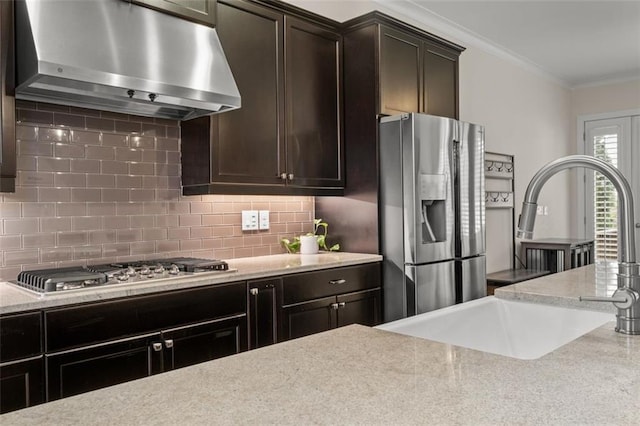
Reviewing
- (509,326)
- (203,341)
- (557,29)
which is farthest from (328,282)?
(557,29)

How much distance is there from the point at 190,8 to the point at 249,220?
1299 millimetres

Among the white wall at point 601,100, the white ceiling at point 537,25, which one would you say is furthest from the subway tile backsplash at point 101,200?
the white wall at point 601,100

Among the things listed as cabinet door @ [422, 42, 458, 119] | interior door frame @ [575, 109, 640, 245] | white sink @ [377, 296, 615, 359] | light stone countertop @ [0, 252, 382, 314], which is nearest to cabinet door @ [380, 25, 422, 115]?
cabinet door @ [422, 42, 458, 119]

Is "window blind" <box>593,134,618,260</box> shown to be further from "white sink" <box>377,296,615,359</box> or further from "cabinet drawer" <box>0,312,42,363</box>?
"cabinet drawer" <box>0,312,42,363</box>

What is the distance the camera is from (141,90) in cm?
229

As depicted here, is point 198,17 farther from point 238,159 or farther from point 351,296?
point 351,296

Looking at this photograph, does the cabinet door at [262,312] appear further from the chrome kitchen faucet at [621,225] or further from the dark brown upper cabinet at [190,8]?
the chrome kitchen faucet at [621,225]

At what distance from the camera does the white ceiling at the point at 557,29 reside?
4.35m

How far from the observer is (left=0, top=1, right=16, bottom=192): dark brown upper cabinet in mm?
2061

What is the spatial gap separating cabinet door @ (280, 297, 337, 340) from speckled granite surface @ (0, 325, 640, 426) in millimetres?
1673

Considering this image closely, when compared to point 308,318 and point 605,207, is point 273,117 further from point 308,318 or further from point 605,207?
point 605,207

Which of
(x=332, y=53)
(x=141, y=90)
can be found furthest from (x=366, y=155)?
(x=141, y=90)

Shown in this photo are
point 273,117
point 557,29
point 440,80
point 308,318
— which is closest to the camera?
point 308,318

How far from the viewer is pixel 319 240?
3521 millimetres
